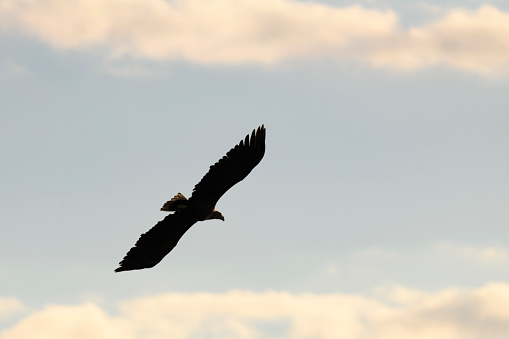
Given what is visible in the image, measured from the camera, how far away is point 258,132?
21.5 meters

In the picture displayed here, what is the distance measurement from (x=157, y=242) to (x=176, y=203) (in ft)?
4.99

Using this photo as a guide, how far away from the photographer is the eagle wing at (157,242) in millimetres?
23719

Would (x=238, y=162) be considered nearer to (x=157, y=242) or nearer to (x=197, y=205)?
(x=197, y=205)

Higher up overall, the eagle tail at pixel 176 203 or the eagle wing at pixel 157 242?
the eagle tail at pixel 176 203

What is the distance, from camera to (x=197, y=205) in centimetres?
2306

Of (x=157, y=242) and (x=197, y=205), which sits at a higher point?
(x=197, y=205)

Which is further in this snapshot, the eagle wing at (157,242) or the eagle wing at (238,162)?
the eagle wing at (157,242)

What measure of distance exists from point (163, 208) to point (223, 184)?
7.50ft

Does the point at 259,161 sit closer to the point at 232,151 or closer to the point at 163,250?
the point at 232,151

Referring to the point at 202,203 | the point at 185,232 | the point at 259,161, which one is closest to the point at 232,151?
the point at 259,161

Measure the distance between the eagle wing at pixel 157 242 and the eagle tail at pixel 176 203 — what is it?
27 centimetres

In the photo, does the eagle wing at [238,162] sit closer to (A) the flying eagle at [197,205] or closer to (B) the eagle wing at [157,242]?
(A) the flying eagle at [197,205]

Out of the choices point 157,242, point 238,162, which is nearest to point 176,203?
point 157,242

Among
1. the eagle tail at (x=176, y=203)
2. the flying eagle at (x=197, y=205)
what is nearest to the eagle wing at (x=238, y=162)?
the flying eagle at (x=197, y=205)
